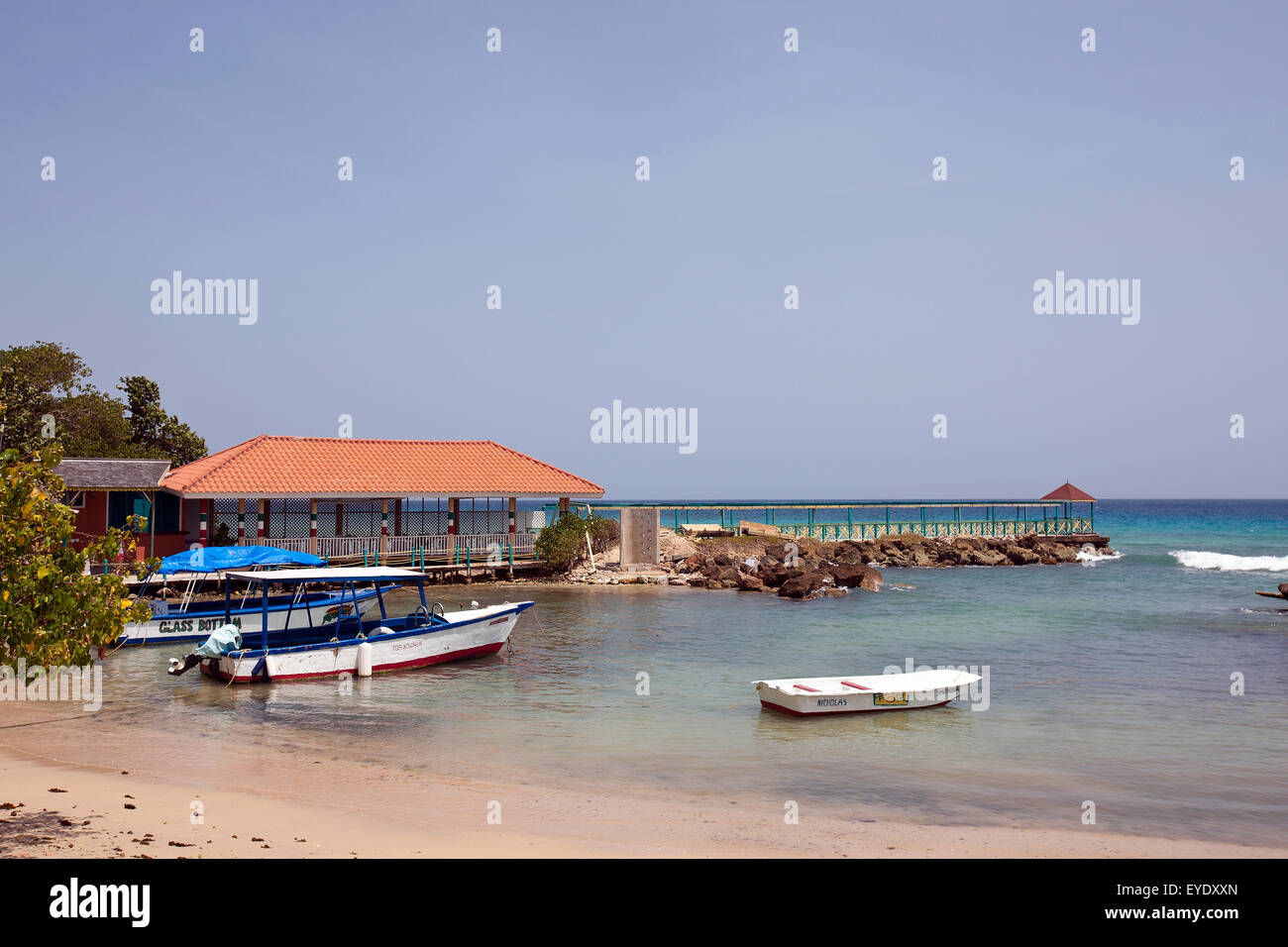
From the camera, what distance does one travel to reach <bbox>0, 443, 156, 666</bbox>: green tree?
7914 mm

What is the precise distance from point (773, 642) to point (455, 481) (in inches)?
703

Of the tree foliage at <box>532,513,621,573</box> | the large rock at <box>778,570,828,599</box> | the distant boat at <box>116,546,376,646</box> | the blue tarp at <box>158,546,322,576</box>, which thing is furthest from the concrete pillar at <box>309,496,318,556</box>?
the large rock at <box>778,570,828,599</box>

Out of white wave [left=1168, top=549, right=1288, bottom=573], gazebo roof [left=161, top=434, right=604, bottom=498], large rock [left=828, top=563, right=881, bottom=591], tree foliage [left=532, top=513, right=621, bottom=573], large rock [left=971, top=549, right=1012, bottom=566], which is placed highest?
gazebo roof [left=161, top=434, right=604, bottom=498]

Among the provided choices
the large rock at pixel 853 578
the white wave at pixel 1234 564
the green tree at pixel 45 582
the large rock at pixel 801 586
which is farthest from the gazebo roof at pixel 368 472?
the white wave at pixel 1234 564

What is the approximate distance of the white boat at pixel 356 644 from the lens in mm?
18844

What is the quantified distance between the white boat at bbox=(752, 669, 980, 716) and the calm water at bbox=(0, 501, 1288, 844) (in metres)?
0.27

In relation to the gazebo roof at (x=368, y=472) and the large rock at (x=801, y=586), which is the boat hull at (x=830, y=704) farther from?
the gazebo roof at (x=368, y=472)

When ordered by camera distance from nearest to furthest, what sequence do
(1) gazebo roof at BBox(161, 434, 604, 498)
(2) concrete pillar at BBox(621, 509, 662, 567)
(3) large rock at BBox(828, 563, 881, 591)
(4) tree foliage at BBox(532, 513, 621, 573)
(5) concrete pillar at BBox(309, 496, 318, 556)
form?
1. (1) gazebo roof at BBox(161, 434, 604, 498)
2. (5) concrete pillar at BBox(309, 496, 318, 556)
3. (3) large rock at BBox(828, 563, 881, 591)
4. (4) tree foliage at BBox(532, 513, 621, 573)
5. (2) concrete pillar at BBox(621, 509, 662, 567)

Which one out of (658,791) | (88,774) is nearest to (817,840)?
(658,791)

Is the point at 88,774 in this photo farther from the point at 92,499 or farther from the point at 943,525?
the point at 943,525

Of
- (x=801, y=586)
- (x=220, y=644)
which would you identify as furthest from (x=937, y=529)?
(x=220, y=644)

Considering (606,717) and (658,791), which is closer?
(658,791)

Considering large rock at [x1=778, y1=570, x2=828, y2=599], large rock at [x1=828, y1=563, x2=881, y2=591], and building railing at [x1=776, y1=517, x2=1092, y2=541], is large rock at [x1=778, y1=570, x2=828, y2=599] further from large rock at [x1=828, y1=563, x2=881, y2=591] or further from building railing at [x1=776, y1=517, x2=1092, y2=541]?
building railing at [x1=776, y1=517, x2=1092, y2=541]

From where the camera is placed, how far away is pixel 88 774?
452 inches
